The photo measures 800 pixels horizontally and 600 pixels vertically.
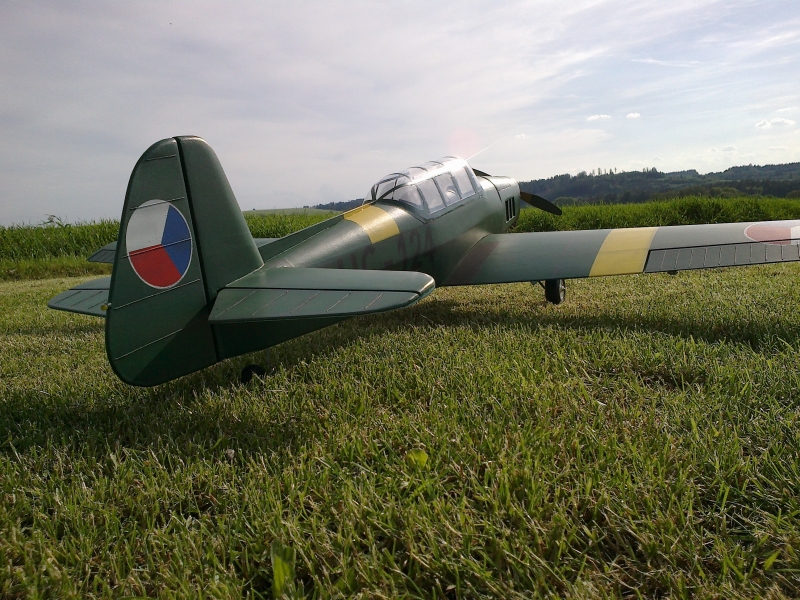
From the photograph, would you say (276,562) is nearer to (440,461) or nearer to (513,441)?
(440,461)

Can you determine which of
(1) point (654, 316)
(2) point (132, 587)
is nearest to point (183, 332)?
(2) point (132, 587)

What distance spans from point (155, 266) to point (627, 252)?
16.6ft

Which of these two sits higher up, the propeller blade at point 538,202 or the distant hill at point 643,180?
the distant hill at point 643,180

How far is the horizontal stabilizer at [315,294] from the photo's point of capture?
9.41ft

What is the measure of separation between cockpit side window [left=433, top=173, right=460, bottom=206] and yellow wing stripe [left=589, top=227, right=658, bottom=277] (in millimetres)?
2070

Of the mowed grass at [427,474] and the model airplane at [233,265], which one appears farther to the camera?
the model airplane at [233,265]

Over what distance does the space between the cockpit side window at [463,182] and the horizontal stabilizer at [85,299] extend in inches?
184

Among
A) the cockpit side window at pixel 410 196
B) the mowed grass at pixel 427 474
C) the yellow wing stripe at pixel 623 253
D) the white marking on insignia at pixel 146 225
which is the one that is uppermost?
the cockpit side window at pixel 410 196

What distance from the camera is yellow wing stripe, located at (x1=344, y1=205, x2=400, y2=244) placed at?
5273 mm

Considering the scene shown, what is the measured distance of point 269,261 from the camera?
415cm

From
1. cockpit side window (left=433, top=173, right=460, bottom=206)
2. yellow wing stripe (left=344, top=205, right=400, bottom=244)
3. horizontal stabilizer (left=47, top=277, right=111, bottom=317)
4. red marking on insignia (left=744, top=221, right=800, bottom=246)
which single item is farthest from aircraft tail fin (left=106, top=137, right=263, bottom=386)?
red marking on insignia (left=744, top=221, right=800, bottom=246)

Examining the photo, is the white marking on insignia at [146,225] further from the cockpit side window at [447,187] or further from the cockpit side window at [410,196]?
the cockpit side window at [447,187]

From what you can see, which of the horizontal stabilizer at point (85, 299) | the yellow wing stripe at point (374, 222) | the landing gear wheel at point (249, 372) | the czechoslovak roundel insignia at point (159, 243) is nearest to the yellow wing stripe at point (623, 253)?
the yellow wing stripe at point (374, 222)

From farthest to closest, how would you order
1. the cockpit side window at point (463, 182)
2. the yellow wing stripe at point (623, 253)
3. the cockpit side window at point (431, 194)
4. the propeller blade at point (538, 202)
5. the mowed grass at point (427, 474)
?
the propeller blade at point (538, 202) < the cockpit side window at point (463, 182) < the cockpit side window at point (431, 194) < the yellow wing stripe at point (623, 253) < the mowed grass at point (427, 474)
